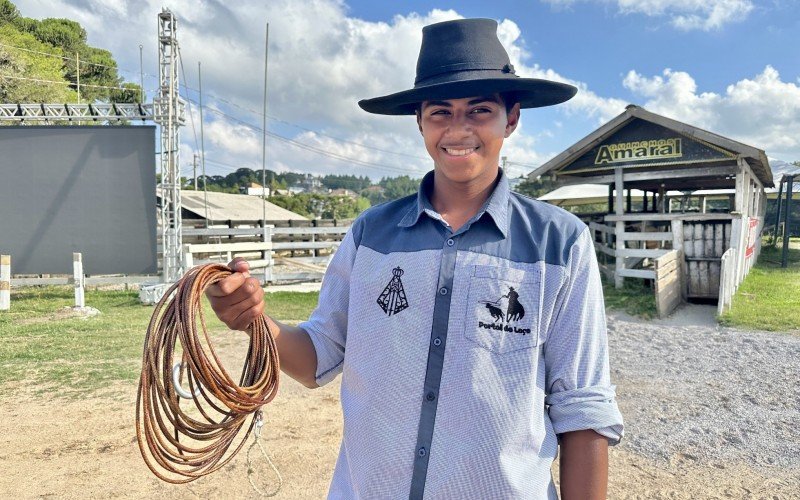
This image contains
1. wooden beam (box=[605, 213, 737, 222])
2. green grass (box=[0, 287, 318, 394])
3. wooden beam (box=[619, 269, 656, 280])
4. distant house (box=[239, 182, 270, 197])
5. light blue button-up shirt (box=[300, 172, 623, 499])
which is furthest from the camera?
distant house (box=[239, 182, 270, 197])

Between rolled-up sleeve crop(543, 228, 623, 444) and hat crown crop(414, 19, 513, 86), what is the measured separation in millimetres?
571

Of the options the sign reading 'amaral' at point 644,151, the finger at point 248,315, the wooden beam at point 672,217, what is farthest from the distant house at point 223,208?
the finger at point 248,315

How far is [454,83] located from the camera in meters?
1.39

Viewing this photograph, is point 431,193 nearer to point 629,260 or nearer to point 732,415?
point 732,415

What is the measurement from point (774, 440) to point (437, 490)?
3919 mm

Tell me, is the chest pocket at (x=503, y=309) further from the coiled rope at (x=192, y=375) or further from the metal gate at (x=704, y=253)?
the metal gate at (x=704, y=253)

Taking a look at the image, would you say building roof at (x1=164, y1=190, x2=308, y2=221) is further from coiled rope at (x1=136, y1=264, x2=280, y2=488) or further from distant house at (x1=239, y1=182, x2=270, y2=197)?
distant house at (x1=239, y1=182, x2=270, y2=197)

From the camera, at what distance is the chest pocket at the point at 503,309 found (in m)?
1.30

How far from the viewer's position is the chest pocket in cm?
130

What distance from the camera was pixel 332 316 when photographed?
1.59 meters

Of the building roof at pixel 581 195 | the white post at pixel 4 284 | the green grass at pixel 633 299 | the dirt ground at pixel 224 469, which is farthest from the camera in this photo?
the building roof at pixel 581 195

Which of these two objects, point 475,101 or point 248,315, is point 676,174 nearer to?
point 475,101

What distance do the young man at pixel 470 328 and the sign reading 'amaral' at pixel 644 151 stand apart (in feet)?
32.6

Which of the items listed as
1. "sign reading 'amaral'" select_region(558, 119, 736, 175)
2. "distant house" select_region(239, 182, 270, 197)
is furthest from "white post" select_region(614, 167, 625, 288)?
"distant house" select_region(239, 182, 270, 197)
